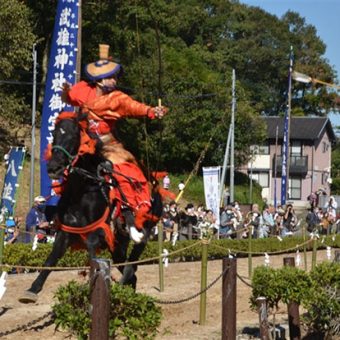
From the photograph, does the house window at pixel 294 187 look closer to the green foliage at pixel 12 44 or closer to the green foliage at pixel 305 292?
the green foliage at pixel 12 44

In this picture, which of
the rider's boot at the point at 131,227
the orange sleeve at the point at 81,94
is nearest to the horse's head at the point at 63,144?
the orange sleeve at the point at 81,94

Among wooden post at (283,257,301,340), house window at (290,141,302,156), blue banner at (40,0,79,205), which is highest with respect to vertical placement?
house window at (290,141,302,156)

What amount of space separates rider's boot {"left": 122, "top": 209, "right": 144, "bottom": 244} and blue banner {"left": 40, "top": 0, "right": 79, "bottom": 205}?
6738 mm

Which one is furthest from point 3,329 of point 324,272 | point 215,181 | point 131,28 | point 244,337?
point 131,28

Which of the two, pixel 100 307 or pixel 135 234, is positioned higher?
pixel 135 234

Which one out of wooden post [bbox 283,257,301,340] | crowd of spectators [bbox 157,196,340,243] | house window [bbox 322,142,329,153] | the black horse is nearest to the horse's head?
the black horse

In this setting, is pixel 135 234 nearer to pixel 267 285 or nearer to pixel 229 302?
pixel 229 302

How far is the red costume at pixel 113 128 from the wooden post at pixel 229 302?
4.16 feet

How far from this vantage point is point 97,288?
602 centimetres

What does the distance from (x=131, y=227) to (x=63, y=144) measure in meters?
1.40

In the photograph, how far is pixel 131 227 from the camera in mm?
9156

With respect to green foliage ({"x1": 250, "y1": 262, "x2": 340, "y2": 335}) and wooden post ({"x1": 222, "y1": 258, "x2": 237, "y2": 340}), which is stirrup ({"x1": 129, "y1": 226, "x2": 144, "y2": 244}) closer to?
wooden post ({"x1": 222, "y1": 258, "x2": 237, "y2": 340})

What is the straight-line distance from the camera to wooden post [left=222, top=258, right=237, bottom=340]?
27.3 feet

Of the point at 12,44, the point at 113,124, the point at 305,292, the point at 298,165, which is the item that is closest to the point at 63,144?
the point at 113,124
